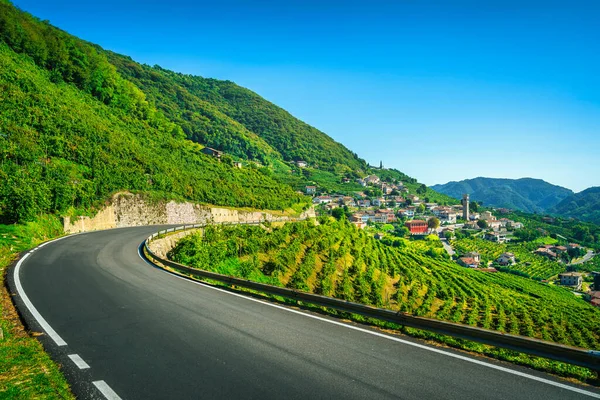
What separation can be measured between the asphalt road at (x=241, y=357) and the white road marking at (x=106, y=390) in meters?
0.03

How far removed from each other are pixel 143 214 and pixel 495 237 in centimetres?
15945

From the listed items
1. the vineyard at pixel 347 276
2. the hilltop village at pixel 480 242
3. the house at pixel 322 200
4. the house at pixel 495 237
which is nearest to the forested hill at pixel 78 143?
the vineyard at pixel 347 276

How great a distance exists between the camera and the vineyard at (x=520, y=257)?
10365 centimetres

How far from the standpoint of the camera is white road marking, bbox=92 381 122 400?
477cm

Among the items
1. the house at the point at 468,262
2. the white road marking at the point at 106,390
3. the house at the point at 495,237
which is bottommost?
the house at the point at 468,262

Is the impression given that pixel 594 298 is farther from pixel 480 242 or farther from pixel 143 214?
pixel 143 214

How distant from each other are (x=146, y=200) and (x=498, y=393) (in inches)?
1732

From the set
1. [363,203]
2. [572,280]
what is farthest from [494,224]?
[572,280]

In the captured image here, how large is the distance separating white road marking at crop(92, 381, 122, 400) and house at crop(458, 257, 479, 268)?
11018cm

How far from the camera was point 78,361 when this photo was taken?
233 inches

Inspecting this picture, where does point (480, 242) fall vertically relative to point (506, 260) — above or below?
above

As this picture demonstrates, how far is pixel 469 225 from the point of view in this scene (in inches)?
7323

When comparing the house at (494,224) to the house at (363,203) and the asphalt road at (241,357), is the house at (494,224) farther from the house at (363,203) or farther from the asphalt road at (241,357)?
the asphalt road at (241,357)

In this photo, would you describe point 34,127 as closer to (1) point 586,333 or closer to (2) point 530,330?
(2) point 530,330
